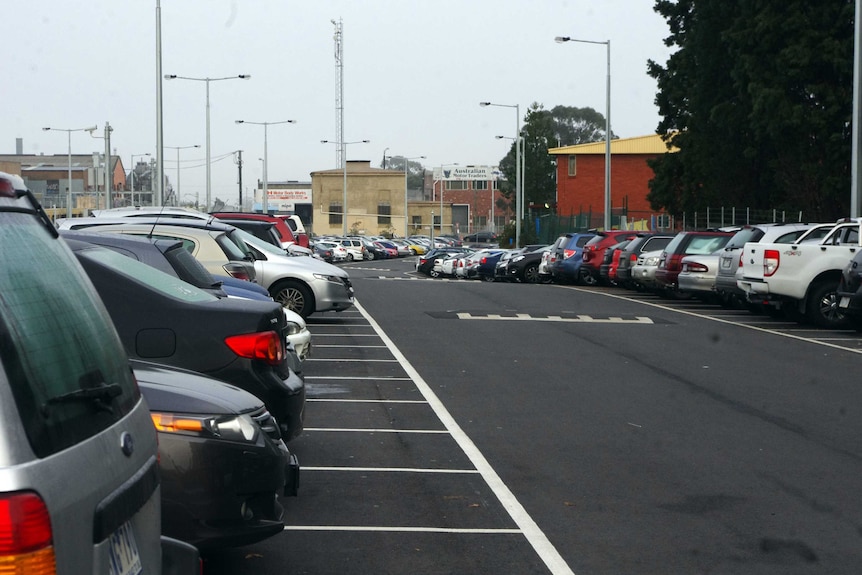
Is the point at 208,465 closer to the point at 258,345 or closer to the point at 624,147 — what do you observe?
the point at 258,345

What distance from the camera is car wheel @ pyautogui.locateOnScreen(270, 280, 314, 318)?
20.0 m

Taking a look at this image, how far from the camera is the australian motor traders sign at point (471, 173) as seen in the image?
468ft

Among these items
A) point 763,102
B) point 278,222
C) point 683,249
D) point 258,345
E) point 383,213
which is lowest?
point 258,345

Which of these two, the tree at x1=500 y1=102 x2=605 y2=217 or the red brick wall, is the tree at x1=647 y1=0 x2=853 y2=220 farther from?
the tree at x1=500 y1=102 x2=605 y2=217

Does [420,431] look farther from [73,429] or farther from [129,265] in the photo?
[73,429]

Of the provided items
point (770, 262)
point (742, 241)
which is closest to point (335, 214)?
point (742, 241)

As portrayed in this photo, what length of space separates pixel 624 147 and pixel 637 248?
59080mm

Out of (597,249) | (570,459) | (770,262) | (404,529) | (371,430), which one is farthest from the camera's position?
(597,249)

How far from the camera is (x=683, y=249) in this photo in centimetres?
2622

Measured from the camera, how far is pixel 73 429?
2867 millimetres

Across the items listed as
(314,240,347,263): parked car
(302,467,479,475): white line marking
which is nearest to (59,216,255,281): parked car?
(302,467,479,475): white line marking

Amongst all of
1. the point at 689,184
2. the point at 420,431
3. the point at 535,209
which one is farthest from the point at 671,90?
the point at 535,209

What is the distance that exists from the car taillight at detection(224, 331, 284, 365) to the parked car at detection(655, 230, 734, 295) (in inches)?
757

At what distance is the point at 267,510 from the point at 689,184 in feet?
133
